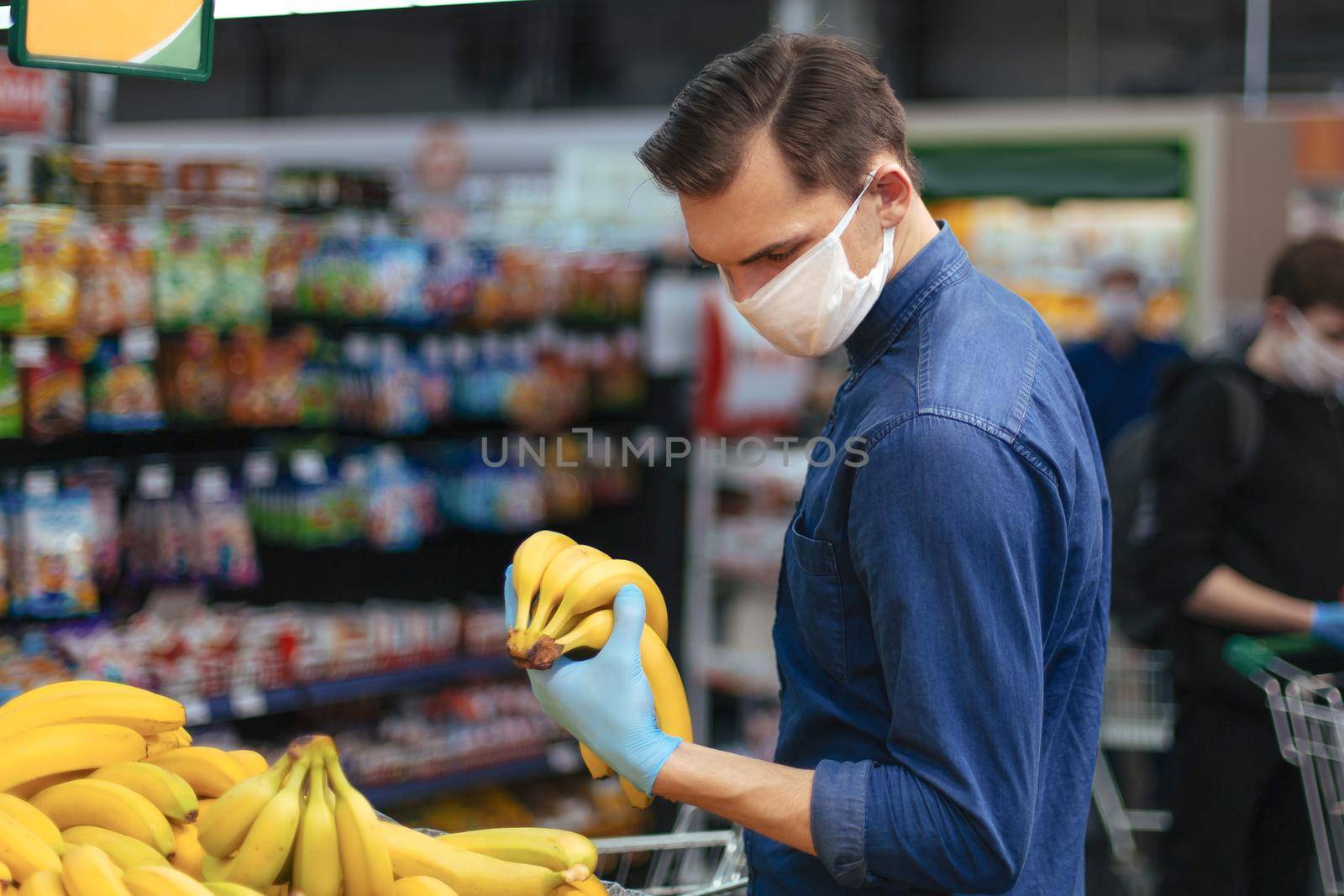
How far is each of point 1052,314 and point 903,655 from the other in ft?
25.1

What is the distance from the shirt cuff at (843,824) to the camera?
4.33ft

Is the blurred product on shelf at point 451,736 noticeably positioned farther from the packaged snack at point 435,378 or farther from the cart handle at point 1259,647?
the cart handle at point 1259,647

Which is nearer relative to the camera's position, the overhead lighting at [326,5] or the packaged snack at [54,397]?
the packaged snack at [54,397]

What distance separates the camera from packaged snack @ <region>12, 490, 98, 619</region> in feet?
→ 10.7

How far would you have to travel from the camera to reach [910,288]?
4.81 feet

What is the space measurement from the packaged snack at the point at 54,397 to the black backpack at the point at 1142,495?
2474 millimetres

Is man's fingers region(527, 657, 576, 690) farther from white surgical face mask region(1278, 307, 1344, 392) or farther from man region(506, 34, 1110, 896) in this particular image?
white surgical face mask region(1278, 307, 1344, 392)

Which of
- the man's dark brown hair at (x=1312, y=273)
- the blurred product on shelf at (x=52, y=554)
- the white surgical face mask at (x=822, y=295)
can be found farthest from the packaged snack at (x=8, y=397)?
the man's dark brown hair at (x=1312, y=273)

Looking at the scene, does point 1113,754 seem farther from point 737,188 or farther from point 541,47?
point 541,47

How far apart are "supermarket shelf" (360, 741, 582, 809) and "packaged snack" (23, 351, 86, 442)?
140 cm

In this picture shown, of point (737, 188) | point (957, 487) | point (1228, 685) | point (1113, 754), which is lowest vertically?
point (1113, 754)

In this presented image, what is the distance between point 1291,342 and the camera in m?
3.04

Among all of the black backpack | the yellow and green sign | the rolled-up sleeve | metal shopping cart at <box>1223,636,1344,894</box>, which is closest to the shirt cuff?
the rolled-up sleeve

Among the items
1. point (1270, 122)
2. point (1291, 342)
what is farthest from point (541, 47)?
point (1291, 342)
